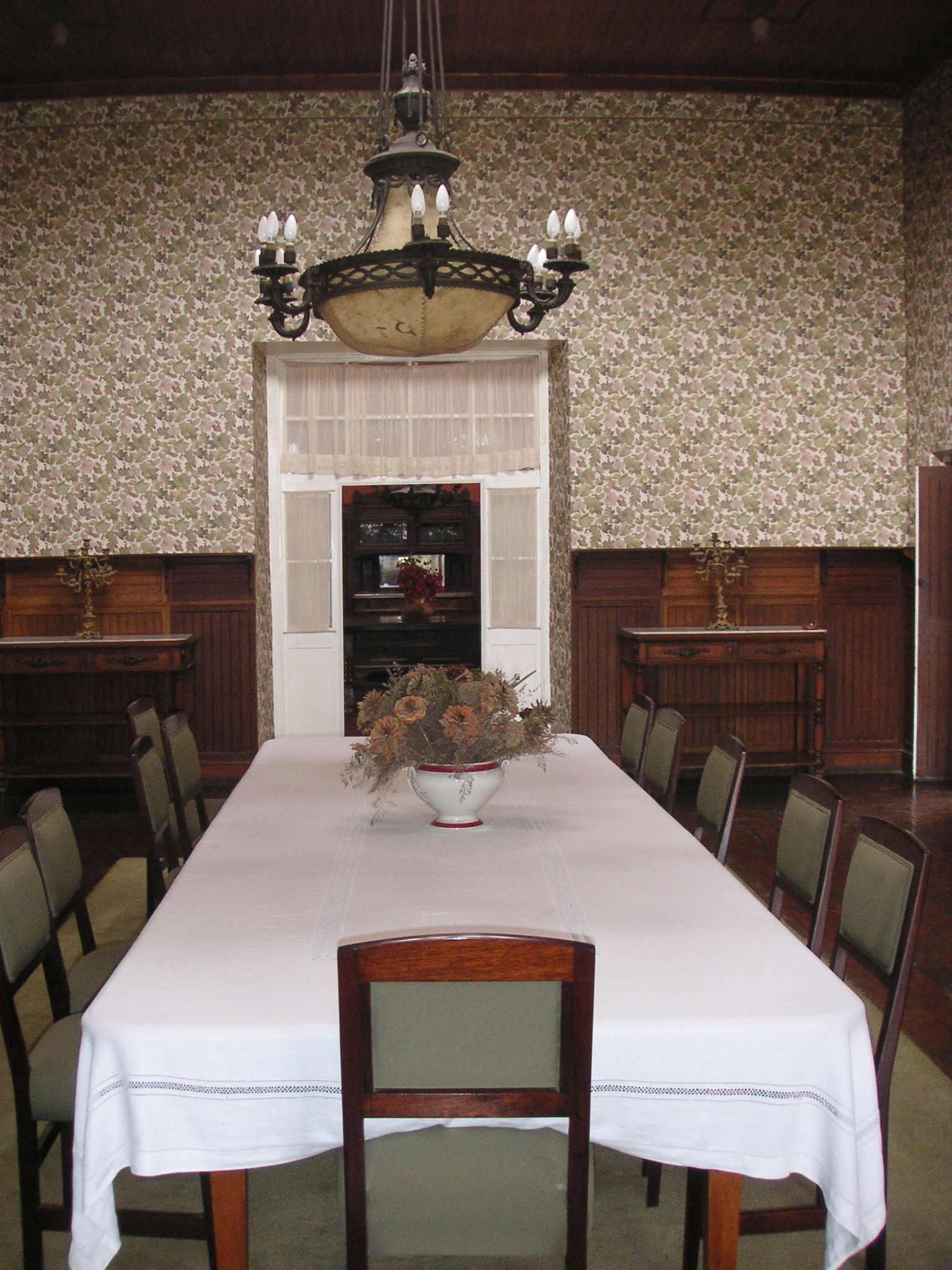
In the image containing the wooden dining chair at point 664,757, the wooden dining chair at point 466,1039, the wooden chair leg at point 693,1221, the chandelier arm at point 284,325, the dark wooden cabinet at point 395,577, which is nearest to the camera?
the wooden dining chair at point 466,1039

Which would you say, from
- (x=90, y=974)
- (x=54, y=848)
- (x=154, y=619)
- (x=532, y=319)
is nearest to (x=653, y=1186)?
(x=90, y=974)

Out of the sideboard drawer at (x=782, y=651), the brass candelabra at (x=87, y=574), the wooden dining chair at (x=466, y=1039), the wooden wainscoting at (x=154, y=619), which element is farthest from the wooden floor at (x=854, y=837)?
the wooden dining chair at (x=466, y=1039)

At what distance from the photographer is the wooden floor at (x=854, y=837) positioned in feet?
11.5

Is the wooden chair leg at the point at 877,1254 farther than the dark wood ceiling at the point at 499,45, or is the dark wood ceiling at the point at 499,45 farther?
the dark wood ceiling at the point at 499,45

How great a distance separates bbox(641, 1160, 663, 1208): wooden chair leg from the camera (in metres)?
2.41

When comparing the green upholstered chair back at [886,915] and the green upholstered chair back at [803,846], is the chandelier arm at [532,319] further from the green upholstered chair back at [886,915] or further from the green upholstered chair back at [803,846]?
the green upholstered chair back at [886,915]

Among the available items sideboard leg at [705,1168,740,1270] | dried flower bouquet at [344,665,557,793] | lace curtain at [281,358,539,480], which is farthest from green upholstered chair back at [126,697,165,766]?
lace curtain at [281,358,539,480]

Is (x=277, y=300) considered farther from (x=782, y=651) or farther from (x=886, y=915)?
(x=782, y=651)

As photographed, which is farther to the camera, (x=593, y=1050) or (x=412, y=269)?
(x=412, y=269)

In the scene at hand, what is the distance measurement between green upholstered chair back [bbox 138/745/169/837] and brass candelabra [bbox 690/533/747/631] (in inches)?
167

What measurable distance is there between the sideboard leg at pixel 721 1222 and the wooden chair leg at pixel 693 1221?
157mm

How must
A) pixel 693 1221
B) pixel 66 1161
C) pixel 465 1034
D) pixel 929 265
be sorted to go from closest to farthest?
pixel 465 1034
pixel 693 1221
pixel 66 1161
pixel 929 265

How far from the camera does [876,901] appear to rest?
2.08 metres

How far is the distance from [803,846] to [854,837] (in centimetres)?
324
